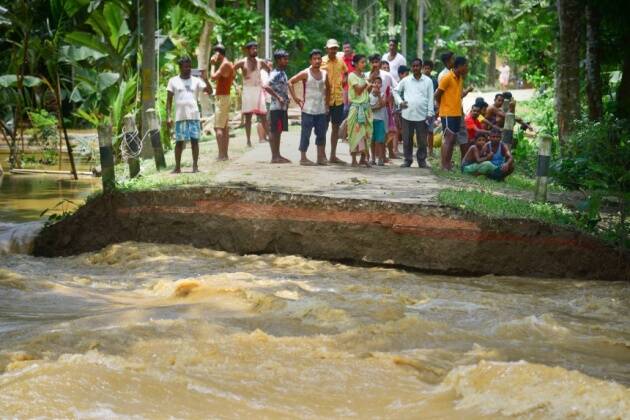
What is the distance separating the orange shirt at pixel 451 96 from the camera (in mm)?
14578

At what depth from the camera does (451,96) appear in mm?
14625

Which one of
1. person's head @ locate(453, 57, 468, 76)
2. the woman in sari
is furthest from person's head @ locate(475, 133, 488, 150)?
the woman in sari

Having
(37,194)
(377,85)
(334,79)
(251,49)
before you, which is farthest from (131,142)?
(377,85)

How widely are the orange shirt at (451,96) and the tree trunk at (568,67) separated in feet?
7.39

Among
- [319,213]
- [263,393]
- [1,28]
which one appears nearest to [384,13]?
[1,28]

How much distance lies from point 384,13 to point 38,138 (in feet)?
99.9

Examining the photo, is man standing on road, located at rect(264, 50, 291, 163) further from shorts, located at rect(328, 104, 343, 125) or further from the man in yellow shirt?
the man in yellow shirt

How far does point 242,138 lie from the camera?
20.8 meters

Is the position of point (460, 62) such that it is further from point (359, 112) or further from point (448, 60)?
point (359, 112)

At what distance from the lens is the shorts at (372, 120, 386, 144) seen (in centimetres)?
1514

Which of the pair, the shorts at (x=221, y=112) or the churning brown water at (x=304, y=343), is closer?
the churning brown water at (x=304, y=343)

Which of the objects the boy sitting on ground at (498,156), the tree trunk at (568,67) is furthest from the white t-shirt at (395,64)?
the boy sitting on ground at (498,156)

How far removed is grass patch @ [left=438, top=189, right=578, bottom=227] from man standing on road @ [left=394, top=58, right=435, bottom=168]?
3366 millimetres

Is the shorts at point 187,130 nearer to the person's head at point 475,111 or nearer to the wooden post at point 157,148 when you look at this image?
the wooden post at point 157,148
